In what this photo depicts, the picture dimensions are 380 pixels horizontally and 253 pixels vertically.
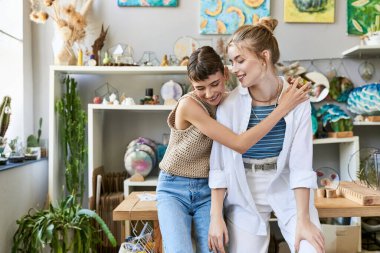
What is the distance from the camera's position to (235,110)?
155 cm

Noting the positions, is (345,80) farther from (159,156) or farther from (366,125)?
(159,156)

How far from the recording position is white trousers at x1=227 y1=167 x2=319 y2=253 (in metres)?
1.46

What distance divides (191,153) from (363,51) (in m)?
1.68

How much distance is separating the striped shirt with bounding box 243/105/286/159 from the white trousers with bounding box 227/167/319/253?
0.22ft

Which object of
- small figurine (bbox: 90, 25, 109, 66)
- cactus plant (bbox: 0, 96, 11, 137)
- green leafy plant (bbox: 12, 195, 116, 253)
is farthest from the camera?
→ small figurine (bbox: 90, 25, 109, 66)

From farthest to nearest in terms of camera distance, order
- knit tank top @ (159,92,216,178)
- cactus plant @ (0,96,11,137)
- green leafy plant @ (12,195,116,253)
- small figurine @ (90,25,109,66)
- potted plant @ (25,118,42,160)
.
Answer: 1. small figurine @ (90,25,109,66)
2. potted plant @ (25,118,42,160)
3. cactus plant @ (0,96,11,137)
4. green leafy plant @ (12,195,116,253)
5. knit tank top @ (159,92,216,178)

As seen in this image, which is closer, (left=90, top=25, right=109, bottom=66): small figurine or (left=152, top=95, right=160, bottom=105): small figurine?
(left=152, top=95, right=160, bottom=105): small figurine

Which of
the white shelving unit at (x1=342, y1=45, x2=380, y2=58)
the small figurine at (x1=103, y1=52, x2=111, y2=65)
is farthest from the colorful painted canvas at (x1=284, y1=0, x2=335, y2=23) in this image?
the small figurine at (x1=103, y1=52, x2=111, y2=65)

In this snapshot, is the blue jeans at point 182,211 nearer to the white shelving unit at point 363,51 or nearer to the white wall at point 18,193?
the white wall at point 18,193

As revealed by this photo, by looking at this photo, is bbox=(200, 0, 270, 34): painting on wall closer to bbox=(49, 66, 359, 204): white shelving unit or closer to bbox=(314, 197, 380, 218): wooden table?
bbox=(49, 66, 359, 204): white shelving unit

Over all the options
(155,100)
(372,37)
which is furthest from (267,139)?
(372,37)

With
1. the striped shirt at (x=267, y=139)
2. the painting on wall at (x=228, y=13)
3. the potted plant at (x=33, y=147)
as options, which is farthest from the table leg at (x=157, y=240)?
the painting on wall at (x=228, y=13)

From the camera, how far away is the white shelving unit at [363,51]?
2.54 metres

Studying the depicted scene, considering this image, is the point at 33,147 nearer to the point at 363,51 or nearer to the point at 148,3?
the point at 148,3
